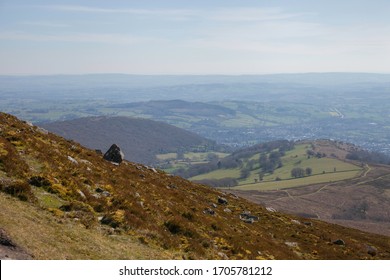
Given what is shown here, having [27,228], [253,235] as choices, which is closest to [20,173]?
[27,228]

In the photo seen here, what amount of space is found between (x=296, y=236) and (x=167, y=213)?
15501mm

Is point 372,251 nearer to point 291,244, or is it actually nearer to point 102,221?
point 291,244

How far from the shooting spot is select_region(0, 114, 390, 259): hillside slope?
15609 millimetres

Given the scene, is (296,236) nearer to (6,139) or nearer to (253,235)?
(253,235)

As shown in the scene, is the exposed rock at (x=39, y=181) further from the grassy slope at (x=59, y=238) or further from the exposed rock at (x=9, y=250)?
the exposed rock at (x=9, y=250)

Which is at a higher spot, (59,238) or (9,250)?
(9,250)

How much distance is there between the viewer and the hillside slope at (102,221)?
15609 millimetres

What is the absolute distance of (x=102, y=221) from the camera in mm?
18953

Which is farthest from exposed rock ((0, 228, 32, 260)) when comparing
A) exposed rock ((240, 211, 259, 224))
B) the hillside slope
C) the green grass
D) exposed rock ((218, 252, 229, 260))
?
the green grass

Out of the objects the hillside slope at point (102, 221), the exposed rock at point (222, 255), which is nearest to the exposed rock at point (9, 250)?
the hillside slope at point (102, 221)

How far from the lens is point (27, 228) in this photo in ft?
50.0

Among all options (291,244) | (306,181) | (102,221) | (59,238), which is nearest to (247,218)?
(291,244)

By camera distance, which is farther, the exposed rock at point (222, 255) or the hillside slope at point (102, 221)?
the exposed rock at point (222, 255)

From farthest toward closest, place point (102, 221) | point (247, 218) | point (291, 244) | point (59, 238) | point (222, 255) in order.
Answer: point (247, 218) < point (291, 244) < point (222, 255) < point (102, 221) < point (59, 238)
